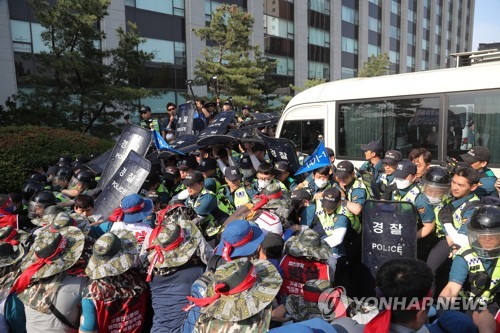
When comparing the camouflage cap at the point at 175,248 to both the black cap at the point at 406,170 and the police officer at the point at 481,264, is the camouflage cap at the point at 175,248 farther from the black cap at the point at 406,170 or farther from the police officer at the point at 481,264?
the black cap at the point at 406,170

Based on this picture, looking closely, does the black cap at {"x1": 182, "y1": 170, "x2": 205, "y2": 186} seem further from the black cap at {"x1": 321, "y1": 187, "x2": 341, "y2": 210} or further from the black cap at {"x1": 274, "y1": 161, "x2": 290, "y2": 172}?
the black cap at {"x1": 321, "y1": 187, "x2": 341, "y2": 210}

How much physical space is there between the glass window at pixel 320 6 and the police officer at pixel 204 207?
103 ft

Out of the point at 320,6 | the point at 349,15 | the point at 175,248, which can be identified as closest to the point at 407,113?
the point at 175,248

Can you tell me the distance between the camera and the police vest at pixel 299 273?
112 inches

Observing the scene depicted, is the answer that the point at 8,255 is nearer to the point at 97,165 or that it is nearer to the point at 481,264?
the point at 481,264

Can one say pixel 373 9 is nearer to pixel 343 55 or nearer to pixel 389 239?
pixel 343 55

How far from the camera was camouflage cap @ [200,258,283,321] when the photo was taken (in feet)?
5.97

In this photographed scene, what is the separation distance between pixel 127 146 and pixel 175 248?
3755 millimetres

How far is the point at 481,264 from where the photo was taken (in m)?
2.56

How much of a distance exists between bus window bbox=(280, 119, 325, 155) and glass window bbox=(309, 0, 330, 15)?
27332 mm

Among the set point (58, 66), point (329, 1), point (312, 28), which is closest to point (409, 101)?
point (58, 66)

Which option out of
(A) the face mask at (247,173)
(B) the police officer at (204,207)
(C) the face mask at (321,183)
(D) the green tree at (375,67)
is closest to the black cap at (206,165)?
(A) the face mask at (247,173)

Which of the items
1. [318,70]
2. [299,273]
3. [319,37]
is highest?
[319,37]

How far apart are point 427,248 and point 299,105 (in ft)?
15.9
